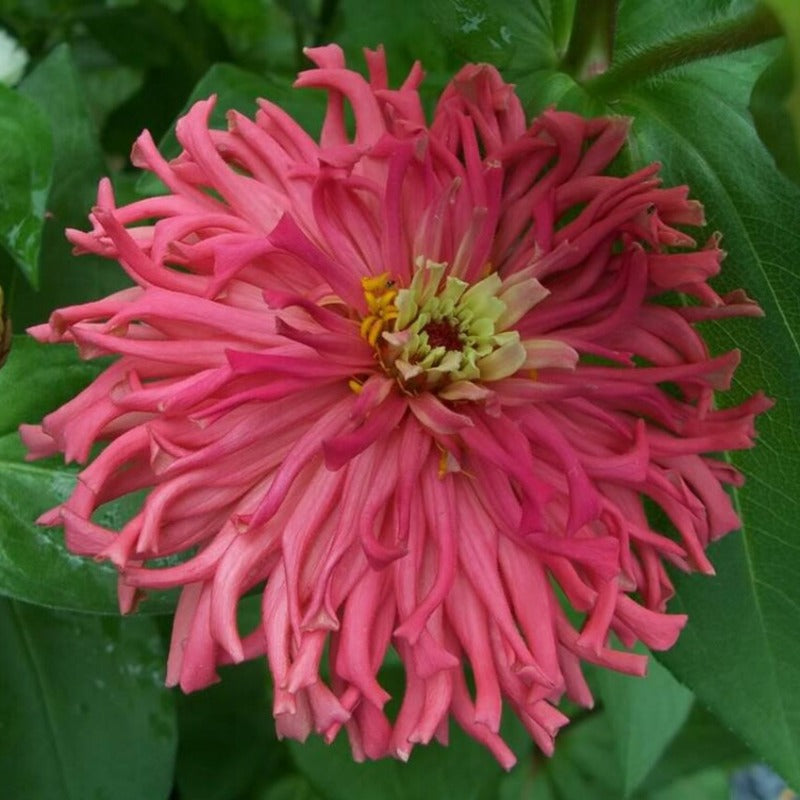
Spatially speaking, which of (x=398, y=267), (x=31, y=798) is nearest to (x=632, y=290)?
(x=398, y=267)

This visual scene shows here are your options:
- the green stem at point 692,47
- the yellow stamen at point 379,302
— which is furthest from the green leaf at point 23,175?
the green stem at point 692,47

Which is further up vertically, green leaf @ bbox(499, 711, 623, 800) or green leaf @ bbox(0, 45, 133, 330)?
green leaf @ bbox(0, 45, 133, 330)

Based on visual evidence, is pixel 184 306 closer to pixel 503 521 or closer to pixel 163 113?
pixel 503 521

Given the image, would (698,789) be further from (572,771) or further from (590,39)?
(590,39)

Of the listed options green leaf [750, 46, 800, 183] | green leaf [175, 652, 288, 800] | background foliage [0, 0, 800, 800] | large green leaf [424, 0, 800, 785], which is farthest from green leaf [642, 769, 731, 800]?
green leaf [750, 46, 800, 183]

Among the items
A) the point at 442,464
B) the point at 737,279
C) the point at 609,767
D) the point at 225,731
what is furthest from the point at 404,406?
the point at 609,767

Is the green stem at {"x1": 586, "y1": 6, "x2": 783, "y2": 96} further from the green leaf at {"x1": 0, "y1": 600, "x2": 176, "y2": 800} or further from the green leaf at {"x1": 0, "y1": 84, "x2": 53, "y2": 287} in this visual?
the green leaf at {"x1": 0, "y1": 600, "x2": 176, "y2": 800}
